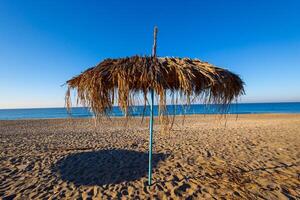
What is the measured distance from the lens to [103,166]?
5.32 m

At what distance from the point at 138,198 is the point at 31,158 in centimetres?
418

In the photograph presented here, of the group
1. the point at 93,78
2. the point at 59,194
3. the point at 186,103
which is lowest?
the point at 59,194

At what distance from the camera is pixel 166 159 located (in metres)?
5.80

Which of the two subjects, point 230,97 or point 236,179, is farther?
point 236,179

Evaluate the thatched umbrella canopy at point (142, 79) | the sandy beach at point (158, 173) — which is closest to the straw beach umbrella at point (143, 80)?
the thatched umbrella canopy at point (142, 79)

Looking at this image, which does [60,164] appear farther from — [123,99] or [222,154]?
[222,154]

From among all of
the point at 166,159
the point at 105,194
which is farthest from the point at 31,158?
the point at 166,159

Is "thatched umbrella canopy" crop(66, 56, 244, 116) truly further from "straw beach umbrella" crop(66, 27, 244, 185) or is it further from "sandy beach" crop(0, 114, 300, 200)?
"sandy beach" crop(0, 114, 300, 200)

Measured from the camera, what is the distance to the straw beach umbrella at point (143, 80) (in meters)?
2.91

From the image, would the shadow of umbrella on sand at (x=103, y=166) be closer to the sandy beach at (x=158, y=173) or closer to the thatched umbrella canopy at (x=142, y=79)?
the sandy beach at (x=158, y=173)

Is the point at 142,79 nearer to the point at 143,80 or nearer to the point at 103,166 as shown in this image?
the point at 143,80

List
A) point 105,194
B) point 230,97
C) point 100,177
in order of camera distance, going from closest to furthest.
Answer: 1. point 230,97
2. point 105,194
3. point 100,177

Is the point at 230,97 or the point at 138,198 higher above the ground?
the point at 230,97

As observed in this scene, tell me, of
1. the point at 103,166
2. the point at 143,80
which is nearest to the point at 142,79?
the point at 143,80
